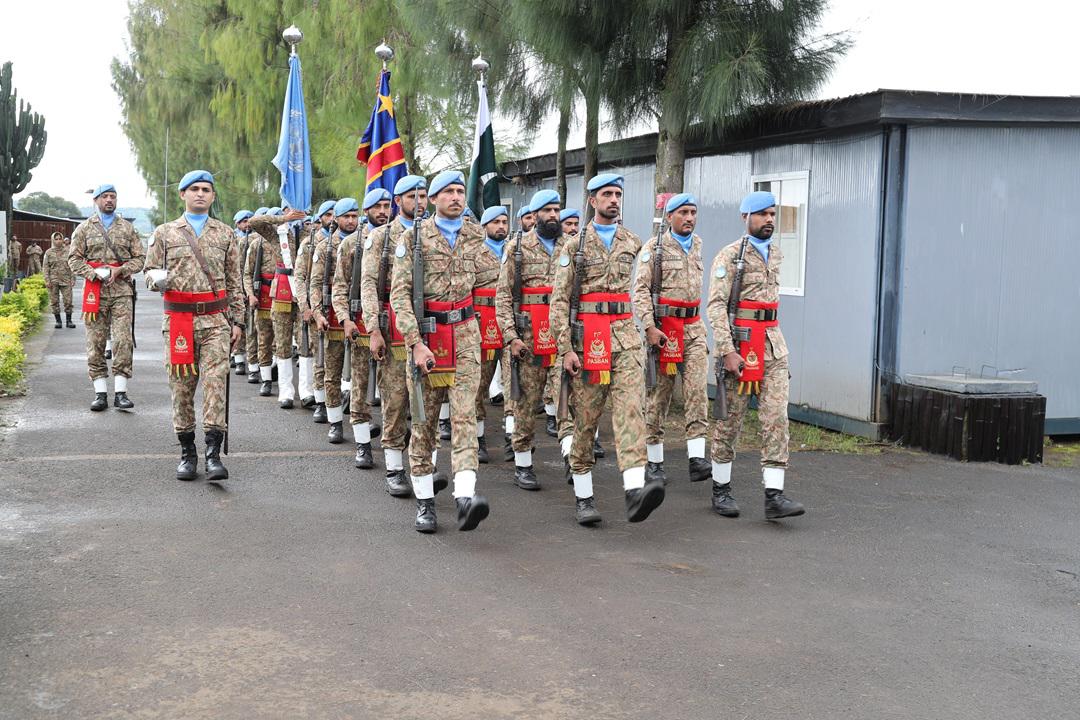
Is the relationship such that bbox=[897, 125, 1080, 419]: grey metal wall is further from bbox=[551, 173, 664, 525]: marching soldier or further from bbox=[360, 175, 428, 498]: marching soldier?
bbox=[360, 175, 428, 498]: marching soldier

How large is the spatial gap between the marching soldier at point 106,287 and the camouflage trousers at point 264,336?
6.58 feet

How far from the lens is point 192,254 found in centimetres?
799

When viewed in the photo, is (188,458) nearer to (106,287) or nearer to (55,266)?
(106,287)

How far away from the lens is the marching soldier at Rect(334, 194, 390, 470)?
340 inches

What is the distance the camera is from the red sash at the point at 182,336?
25.9 feet

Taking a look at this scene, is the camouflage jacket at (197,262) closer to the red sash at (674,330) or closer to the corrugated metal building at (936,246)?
the red sash at (674,330)

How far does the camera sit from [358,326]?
889cm

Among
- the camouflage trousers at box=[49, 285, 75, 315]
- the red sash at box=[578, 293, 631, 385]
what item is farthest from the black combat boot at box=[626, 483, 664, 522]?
the camouflage trousers at box=[49, 285, 75, 315]

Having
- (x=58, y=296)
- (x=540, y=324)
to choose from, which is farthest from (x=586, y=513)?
(x=58, y=296)

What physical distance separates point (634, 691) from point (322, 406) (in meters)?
7.25

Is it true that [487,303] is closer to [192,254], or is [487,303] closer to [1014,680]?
[192,254]

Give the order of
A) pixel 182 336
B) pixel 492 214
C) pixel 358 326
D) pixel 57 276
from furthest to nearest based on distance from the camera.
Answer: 1. pixel 57 276
2. pixel 492 214
3. pixel 358 326
4. pixel 182 336

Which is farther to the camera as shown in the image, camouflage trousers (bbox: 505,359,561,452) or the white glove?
camouflage trousers (bbox: 505,359,561,452)

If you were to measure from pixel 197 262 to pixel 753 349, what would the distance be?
13.1 ft
